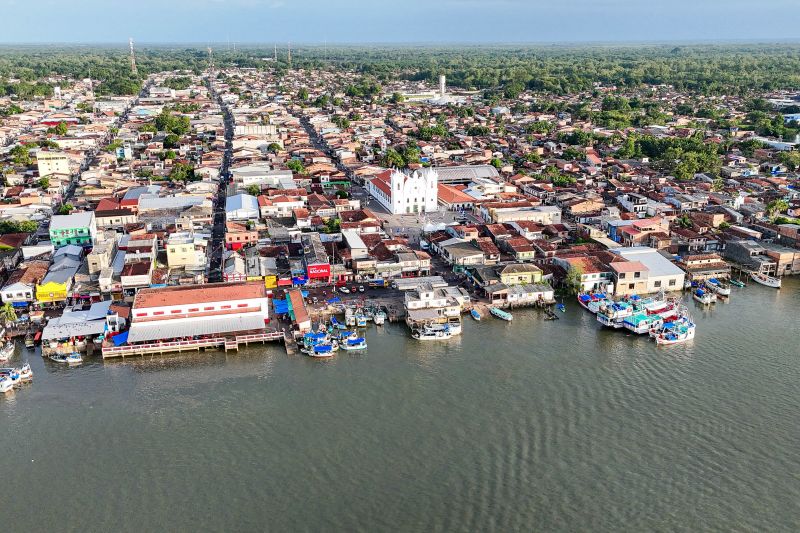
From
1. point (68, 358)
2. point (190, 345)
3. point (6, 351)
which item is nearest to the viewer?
point (68, 358)

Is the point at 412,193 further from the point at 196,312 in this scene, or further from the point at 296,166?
the point at 196,312

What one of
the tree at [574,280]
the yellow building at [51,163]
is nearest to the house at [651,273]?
the tree at [574,280]

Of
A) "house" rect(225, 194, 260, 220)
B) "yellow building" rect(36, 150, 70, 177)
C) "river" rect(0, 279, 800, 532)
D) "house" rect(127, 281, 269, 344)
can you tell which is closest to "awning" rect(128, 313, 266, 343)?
"house" rect(127, 281, 269, 344)

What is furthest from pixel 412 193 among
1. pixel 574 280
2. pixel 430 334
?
pixel 430 334

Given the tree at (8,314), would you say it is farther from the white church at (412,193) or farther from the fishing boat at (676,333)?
the fishing boat at (676,333)

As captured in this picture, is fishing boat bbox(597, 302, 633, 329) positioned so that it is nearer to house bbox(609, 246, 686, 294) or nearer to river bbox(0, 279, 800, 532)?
river bbox(0, 279, 800, 532)

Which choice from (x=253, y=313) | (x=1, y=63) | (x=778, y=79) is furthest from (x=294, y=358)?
(x=1, y=63)

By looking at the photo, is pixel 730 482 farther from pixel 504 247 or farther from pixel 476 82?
pixel 476 82
